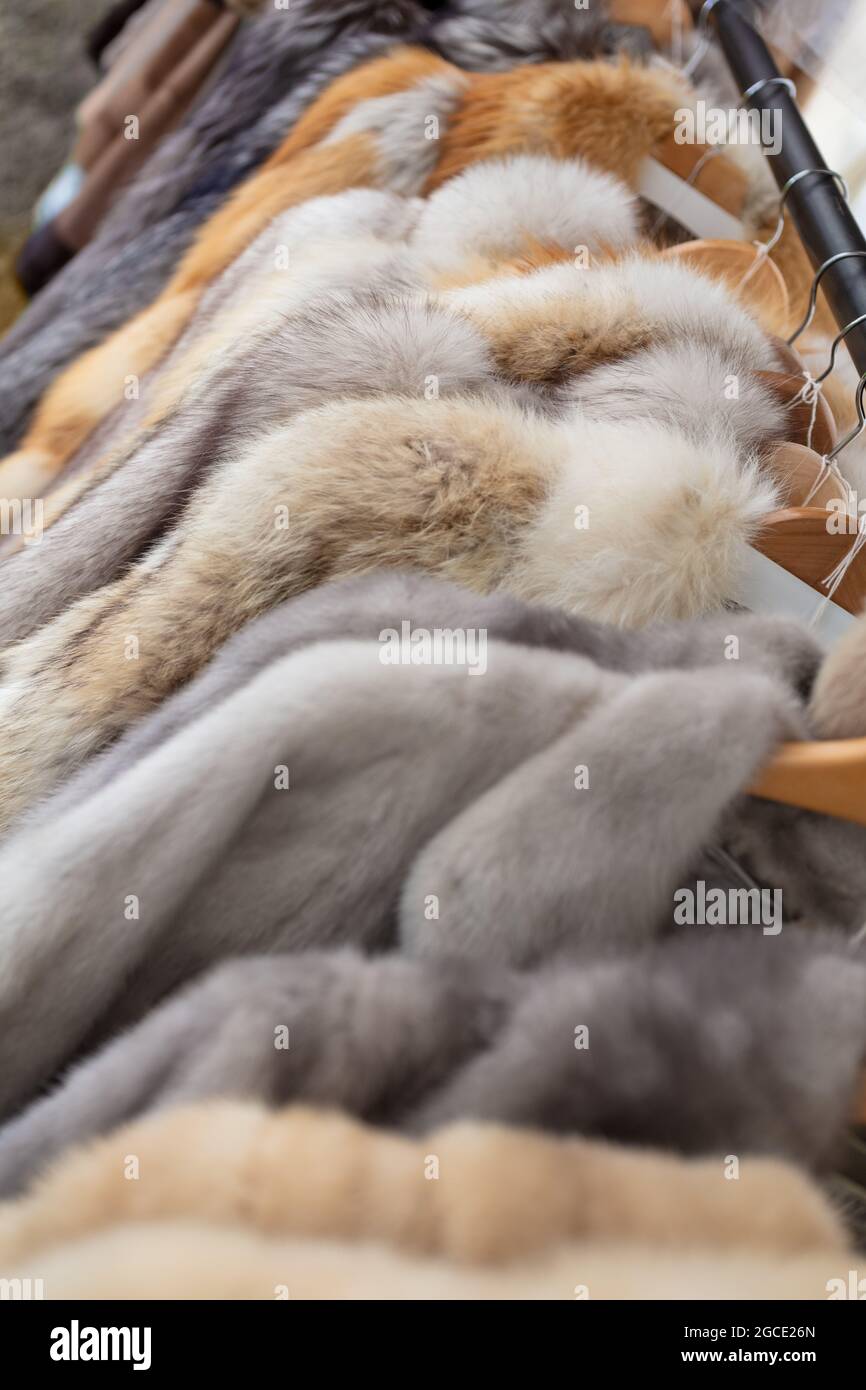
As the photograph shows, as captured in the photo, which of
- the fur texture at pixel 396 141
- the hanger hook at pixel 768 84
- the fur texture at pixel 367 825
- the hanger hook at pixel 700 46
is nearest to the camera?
the fur texture at pixel 367 825

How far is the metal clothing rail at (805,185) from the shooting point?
685 millimetres

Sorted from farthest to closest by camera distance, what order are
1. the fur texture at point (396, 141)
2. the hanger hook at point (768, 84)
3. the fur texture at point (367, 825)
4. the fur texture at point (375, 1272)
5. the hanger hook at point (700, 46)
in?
the hanger hook at point (700, 46), the fur texture at point (396, 141), the hanger hook at point (768, 84), the fur texture at point (367, 825), the fur texture at point (375, 1272)

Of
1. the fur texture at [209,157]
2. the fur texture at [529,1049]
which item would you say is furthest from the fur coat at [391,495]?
the fur texture at [209,157]

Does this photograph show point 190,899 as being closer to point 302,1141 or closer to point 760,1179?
point 302,1141

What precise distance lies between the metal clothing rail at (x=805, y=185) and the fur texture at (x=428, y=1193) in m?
0.53

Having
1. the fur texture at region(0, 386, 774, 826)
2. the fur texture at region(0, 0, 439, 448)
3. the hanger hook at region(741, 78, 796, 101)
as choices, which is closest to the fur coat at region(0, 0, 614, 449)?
the fur texture at region(0, 0, 439, 448)

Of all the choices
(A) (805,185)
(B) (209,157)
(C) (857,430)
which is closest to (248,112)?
(B) (209,157)

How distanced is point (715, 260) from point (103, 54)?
110 cm

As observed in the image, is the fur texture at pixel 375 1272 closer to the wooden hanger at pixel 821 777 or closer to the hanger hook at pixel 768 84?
the wooden hanger at pixel 821 777

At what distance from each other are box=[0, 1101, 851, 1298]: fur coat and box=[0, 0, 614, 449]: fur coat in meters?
0.92

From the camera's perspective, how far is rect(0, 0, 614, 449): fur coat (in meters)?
1.04

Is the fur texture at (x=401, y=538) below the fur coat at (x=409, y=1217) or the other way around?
the other way around
